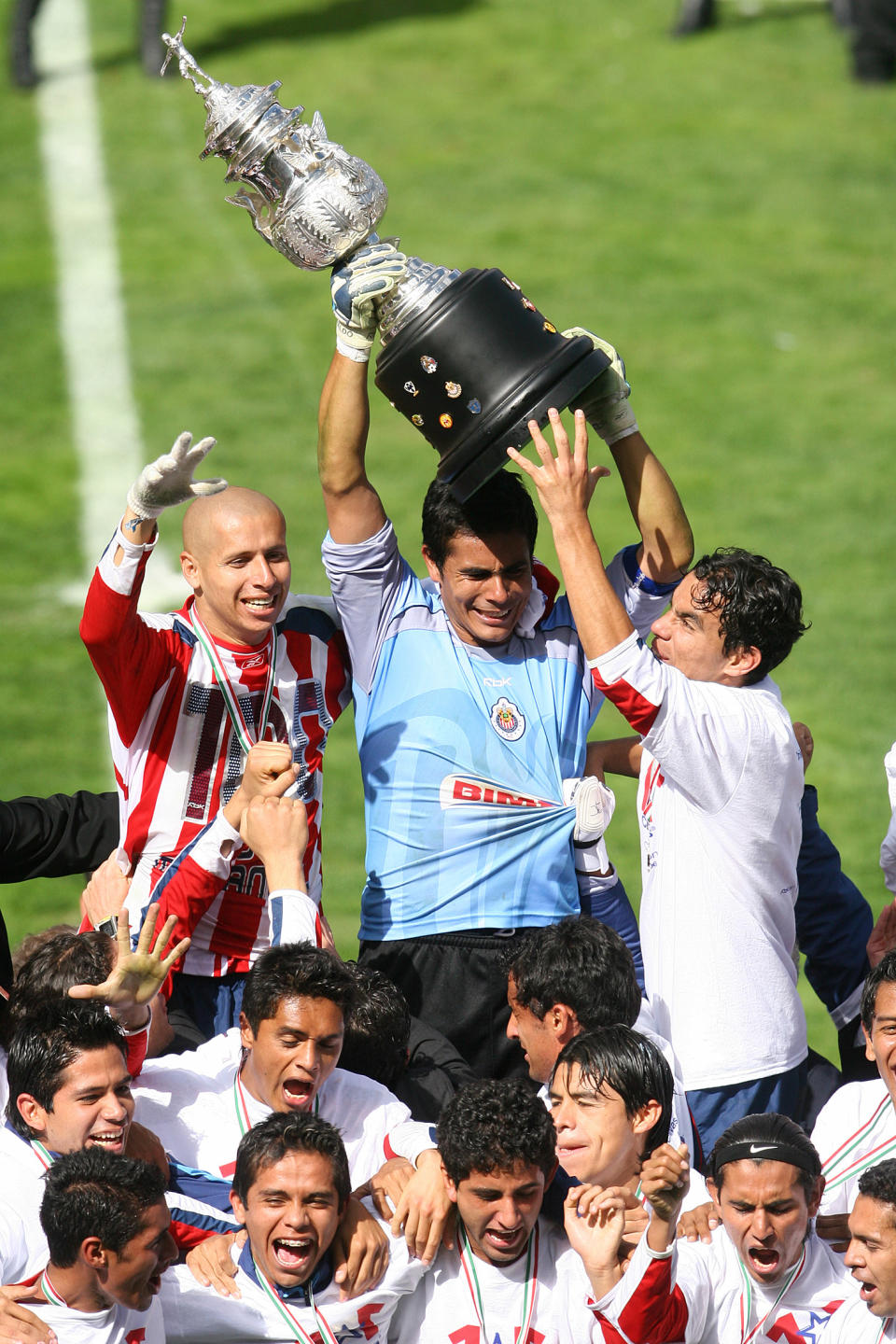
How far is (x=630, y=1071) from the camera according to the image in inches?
150

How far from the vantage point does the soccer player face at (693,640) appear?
428cm

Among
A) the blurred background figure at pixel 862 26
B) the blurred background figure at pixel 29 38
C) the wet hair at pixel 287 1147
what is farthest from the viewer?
the blurred background figure at pixel 29 38

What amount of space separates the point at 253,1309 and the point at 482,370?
6.98 ft

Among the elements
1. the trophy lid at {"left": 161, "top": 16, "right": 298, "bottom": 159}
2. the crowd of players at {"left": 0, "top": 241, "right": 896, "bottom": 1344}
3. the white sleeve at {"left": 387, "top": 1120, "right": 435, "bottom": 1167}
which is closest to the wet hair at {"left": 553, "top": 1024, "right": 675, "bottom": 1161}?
the crowd of players at {"left": 0, "top": 241, "right": 896, "bottom": 1344}

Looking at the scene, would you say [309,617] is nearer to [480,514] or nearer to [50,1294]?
[480,514]

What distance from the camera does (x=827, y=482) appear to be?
13.3m

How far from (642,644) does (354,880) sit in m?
5.90

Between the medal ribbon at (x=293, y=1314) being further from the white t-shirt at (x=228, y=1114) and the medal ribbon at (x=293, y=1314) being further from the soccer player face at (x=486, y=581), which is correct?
the soccer player face at (x=486, y=581)

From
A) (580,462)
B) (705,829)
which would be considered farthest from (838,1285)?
(580,462)

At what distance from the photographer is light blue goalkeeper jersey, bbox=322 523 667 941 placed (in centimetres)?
464

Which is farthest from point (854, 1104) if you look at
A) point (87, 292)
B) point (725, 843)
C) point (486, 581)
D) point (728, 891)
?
point (87, 292)

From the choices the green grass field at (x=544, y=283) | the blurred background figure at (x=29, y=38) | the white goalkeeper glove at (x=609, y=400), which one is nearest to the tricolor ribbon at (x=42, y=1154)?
the white goalkeeper glove at (x=609, y=400)

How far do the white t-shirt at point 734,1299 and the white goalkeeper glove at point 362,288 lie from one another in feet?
7.29

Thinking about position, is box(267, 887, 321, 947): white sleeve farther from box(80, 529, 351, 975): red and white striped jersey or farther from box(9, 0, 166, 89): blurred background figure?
box(9, 0, 166, 89): blurred background figure
